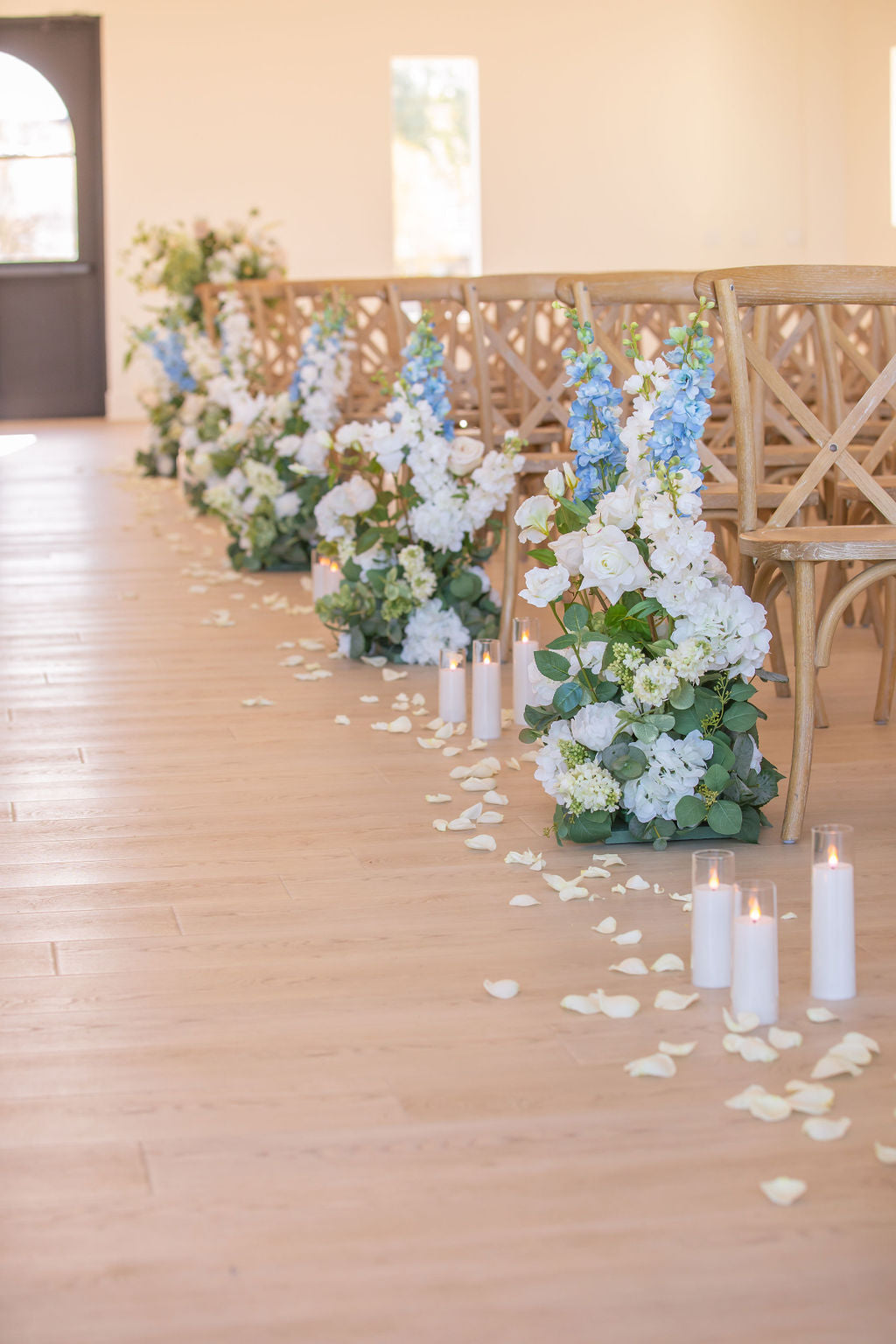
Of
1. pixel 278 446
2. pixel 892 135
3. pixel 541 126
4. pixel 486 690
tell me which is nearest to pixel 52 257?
pixel 541 126

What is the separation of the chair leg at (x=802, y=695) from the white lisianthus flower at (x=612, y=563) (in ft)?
0.79

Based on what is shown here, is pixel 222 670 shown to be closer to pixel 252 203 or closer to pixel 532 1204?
pixel 532 1204

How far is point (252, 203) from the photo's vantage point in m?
12.6

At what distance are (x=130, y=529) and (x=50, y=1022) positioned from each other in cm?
502

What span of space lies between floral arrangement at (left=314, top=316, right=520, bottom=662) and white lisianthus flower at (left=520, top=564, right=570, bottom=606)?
115cm

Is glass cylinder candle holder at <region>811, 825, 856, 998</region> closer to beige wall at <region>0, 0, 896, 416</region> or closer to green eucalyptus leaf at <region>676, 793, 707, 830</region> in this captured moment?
green eucalyptus leaf at <region>676, 793, 707, 830</region>

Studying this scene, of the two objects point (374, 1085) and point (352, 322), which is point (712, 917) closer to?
point (374, 1085)

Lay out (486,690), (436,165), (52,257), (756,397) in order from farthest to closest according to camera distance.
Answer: (436,165) → (52,257) → (756,397) → (486,690)

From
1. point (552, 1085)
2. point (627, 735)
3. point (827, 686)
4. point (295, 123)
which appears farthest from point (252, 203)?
point (552, 1085)

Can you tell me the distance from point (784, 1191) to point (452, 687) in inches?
76.8

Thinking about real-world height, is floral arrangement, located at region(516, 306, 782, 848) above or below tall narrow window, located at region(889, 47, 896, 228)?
below

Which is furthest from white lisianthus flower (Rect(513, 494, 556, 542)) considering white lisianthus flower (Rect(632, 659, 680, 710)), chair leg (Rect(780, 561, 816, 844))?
chair leg (Rect(780, 561, 816, 844))

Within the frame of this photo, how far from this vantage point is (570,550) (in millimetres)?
2639

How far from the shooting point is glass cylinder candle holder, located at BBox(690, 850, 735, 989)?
1996mm
